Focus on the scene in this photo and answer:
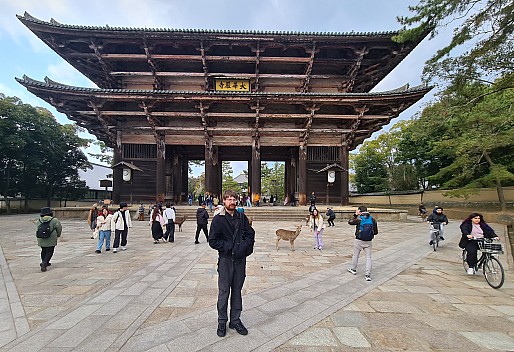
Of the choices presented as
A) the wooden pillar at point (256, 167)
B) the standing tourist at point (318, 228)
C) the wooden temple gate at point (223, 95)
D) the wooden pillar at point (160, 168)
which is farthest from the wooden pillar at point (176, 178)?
the standing tourist at point (318, 228)

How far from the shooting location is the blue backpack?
5.18 metres

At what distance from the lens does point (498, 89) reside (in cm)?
609

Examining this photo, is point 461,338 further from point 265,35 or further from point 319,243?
point 265,35

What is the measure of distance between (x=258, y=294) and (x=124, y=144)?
16.3 metres

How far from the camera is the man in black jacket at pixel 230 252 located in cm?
299

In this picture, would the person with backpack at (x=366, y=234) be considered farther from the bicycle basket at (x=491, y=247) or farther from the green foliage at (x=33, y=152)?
the green foliage at (x=33, y=152)

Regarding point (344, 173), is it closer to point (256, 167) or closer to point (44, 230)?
point (256, 167)

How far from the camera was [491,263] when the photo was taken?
5.08 m

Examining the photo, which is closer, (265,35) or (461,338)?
(461,338)

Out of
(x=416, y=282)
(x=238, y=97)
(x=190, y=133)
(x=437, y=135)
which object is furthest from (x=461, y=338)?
(x=437, y=135)

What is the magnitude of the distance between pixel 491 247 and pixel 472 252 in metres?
0.48

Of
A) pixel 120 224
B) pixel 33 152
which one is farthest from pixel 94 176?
pixel 120 224

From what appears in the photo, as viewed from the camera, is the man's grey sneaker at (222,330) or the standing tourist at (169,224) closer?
the man's grey sneaker at (222,330)

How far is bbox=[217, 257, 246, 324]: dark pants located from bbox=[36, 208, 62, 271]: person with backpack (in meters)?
4.86
